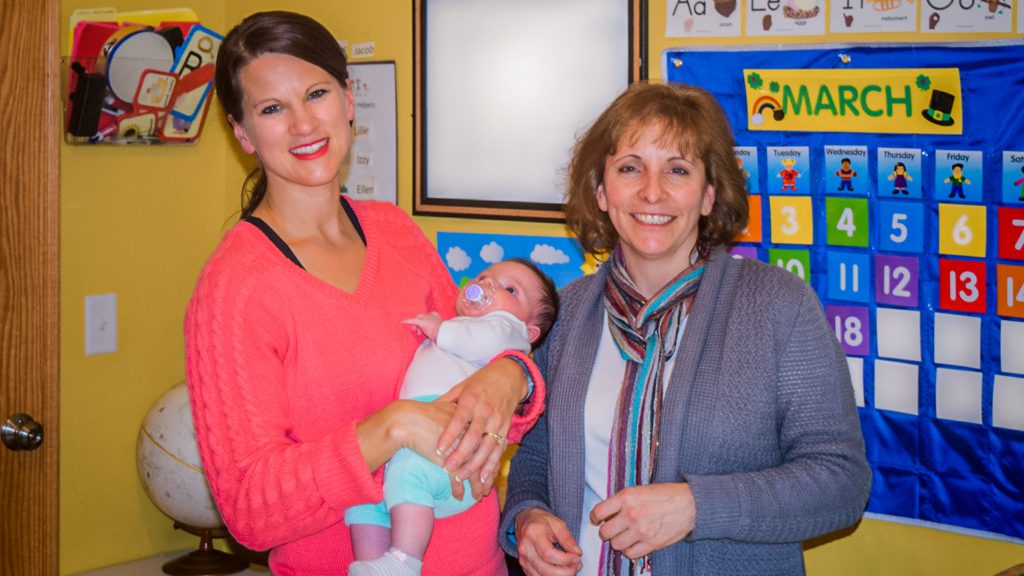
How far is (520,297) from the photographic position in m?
1.87

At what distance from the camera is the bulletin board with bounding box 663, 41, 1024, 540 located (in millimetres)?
2064

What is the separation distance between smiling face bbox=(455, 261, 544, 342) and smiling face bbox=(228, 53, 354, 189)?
0.38 meters

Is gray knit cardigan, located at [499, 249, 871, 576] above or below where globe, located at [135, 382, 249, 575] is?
above

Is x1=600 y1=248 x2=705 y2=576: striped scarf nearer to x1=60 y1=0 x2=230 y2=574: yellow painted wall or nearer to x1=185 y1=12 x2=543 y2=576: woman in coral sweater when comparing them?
x1=185 y1=12 x2=543 y2=576: woman in coral sweater

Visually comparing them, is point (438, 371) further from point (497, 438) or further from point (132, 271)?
point (132, 271)

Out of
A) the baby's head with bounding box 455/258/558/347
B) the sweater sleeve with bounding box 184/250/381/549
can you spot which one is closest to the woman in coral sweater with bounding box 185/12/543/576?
the sweater sleeve with bounding box 184/250/381/549

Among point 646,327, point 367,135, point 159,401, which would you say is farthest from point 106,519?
point 646,327

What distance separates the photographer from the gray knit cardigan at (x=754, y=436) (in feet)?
5.22

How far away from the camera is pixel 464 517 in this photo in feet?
5.54

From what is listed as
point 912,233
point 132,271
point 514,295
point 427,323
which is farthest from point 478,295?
point 132,271

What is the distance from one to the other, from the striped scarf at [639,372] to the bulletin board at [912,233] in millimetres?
592

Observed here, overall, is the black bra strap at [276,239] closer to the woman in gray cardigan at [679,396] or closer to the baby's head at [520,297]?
the baby's head at [520,297]

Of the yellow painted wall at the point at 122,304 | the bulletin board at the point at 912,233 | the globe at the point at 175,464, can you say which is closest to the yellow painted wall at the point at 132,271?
the yellow painted wall at the point at 122,304

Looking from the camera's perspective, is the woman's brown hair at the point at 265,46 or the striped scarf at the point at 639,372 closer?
the woman's brown hair at the point at 265,46
